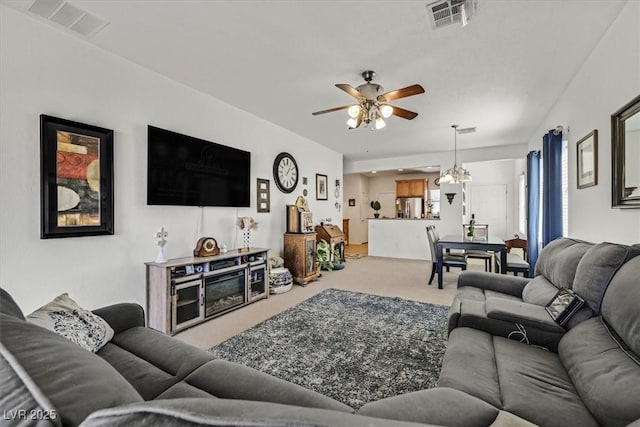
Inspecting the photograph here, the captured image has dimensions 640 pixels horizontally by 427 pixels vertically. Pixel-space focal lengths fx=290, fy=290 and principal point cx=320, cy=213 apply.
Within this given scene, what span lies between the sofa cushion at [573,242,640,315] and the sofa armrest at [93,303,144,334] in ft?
8.74

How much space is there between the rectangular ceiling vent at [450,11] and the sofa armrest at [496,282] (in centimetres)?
212

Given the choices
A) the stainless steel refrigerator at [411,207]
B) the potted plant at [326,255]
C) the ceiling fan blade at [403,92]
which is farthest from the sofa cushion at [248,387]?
the stainless steel refrigerator at [411,207]

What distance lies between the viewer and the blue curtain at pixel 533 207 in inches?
172

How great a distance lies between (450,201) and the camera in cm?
673

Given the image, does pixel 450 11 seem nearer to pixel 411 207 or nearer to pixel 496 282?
pixel 496 282

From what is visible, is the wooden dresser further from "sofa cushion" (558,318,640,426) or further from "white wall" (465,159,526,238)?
"sofa cushion" (558,318,640,426)

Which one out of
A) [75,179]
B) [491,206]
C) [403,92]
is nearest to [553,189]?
[403,92]

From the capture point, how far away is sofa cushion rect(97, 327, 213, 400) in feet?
4.20

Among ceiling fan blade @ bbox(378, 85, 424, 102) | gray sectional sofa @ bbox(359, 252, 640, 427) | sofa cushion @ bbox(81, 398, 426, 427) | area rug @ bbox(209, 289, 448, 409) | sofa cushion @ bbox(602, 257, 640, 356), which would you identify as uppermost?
ceiling fan blade @ bbox(378, 85, 424, 102)

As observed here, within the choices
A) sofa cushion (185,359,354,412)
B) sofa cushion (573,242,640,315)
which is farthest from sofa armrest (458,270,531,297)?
sofa cushion (185,359,354,412)

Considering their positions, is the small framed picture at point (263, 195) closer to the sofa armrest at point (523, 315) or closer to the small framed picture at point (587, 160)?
the sofa armrest at point (523, 315)

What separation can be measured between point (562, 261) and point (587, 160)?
1322mm

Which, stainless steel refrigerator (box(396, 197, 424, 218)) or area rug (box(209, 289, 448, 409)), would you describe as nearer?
area rug (box(209, 289, 448, 409))

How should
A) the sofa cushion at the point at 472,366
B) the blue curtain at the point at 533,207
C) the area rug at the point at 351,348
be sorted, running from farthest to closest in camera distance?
1. the blue curtain at the point at 533,207
2. the area rug at the point at 351,348
3. the sofa cushion at the point at 472,366
